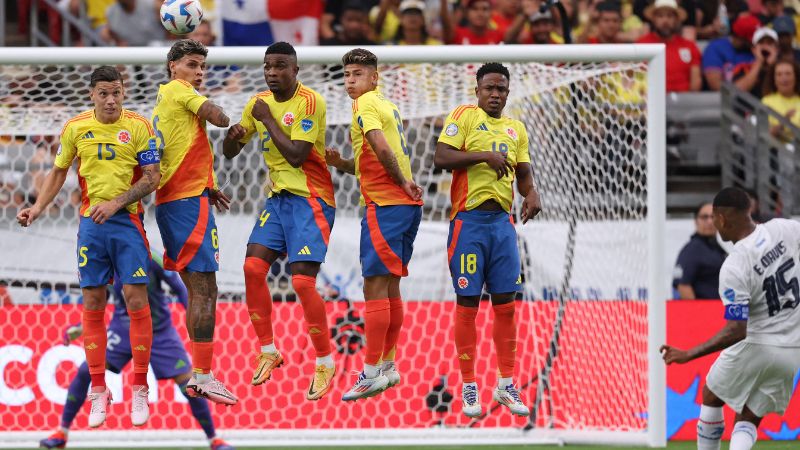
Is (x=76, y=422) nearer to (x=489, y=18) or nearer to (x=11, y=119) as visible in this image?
(x=11, y=119)

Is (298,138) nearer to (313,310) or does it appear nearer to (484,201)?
(313,310)

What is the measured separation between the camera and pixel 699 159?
14.7 metres

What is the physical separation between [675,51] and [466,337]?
684cm

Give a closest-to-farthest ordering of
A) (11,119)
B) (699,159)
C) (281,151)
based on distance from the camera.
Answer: (281,151)
(11,119)
(699,159)

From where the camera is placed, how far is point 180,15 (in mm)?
8961

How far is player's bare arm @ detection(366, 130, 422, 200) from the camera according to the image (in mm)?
8773

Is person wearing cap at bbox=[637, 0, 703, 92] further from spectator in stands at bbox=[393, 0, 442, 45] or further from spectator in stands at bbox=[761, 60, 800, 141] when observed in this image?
spectator in stands at bbox=[393, 0, 442, 45]

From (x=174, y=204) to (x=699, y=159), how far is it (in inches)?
290

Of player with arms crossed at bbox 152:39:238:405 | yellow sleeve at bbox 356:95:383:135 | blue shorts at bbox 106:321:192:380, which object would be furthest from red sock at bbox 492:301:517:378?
blue shorts at bbox 106:321:192:380

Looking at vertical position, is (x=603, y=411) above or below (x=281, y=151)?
below

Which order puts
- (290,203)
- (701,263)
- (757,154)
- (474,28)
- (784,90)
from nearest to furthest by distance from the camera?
(290,203), (701,263), (757,154), (784,90), (474,28)

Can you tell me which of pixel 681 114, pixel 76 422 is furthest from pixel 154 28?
pixel 681 114

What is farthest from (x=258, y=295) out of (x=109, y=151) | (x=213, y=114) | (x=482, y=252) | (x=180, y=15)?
(x=180, y=15)

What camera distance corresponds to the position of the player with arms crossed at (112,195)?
29.3ft
